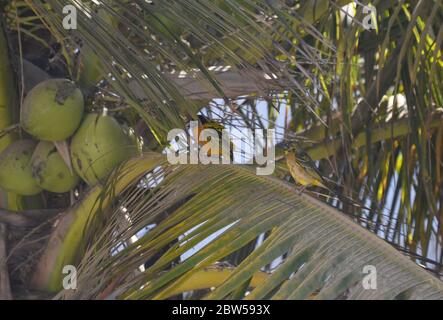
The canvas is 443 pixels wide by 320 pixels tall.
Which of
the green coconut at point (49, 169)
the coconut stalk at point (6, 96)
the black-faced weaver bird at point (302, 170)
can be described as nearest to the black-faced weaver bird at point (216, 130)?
the black-faced weaver bird at point (302, 170)

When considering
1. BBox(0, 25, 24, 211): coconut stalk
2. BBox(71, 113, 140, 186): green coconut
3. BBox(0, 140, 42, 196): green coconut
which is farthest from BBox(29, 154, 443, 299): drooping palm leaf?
BBox(0, 25, 24, 211): coconut stalk

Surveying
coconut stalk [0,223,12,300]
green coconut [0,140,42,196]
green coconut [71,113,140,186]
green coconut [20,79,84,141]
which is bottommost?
coconut stalk [0,223,12,300]

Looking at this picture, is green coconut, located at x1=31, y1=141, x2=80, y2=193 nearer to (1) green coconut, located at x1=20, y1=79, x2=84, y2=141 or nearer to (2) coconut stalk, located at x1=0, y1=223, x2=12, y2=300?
(1) green coconut, located at x1=20, y1=79, x2=84, y2=141

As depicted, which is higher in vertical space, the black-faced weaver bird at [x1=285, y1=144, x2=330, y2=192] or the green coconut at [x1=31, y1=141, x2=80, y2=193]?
the green coconut at [x1=31, y1=141, x2=80, y2=193]

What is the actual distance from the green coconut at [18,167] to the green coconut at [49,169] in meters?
0.04

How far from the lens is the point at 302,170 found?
372cm

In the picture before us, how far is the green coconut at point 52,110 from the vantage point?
3371mm

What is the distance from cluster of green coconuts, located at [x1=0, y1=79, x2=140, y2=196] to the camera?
11.1ft

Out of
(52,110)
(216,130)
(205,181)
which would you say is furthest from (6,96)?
(205,181)

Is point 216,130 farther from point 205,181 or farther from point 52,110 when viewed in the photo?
point 52,110

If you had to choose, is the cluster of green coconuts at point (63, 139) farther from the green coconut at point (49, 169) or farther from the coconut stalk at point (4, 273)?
the coconut stalk at point (4, 273)

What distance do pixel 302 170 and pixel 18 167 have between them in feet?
3.59

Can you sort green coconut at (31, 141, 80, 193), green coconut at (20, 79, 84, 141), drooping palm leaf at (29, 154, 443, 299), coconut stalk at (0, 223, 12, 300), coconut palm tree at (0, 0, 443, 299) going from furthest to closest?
coconut stalk at (0, 223, 12, 300) → green coconut at (31, 141, 80, 193) → green coconut at (20, 79, 84, 141) → coconut palm tree at (0, 0, 443, 299) → drooping palm leaf at (29, 154, 443, 299)
